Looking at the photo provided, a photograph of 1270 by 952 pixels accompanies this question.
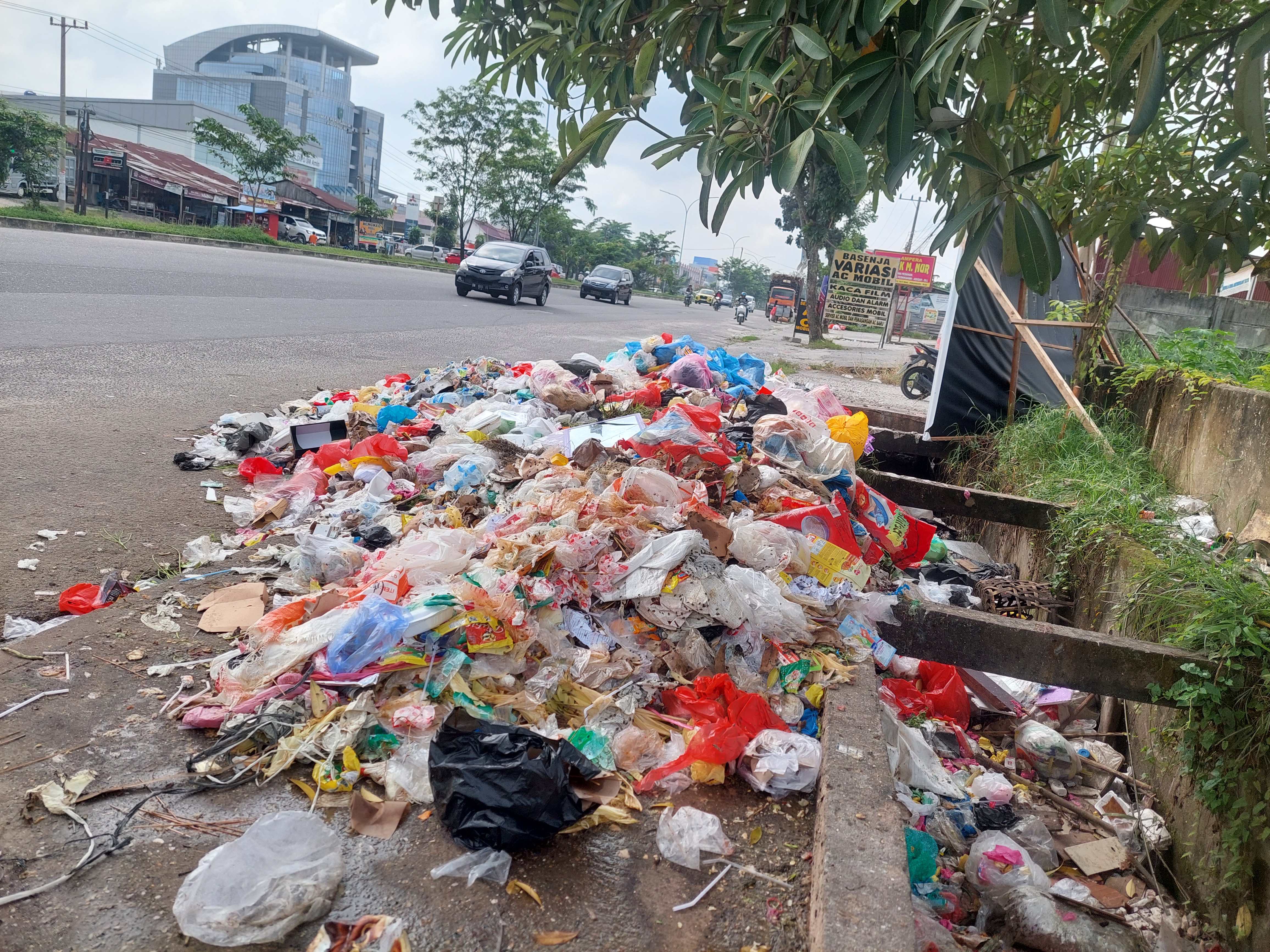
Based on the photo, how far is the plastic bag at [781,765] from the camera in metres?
2.35

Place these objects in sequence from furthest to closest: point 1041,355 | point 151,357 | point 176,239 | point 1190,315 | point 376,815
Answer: point 176,239 < point 1190,315 < point 151,357 < point 1041,355 < point 376,815

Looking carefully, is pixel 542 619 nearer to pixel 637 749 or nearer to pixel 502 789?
pixel 637 749

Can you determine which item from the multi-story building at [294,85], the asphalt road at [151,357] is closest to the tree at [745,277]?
the multi-story building at [294,85]

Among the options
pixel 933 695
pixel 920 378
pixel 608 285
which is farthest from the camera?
pixel 608 285

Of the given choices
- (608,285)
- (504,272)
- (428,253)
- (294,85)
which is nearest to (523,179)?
(428,253)

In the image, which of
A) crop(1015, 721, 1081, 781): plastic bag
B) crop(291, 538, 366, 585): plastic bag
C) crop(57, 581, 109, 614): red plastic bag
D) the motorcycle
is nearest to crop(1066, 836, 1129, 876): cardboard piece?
crop(1015, 721, 1081, 781): plastic bag

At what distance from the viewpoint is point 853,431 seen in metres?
5.11

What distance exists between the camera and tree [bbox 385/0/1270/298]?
1.65 metres

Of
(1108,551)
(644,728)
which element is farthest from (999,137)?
(644,728)

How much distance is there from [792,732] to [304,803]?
4.35 ft

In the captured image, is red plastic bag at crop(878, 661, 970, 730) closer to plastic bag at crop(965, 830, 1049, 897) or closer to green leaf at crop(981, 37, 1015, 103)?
plastic bag at crop(965, 830, 1049, 897)

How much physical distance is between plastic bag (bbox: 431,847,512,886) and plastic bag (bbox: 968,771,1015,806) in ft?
5.97

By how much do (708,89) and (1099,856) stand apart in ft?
8.76

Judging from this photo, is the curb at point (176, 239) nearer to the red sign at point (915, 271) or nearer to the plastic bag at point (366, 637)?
the red sign at point (915, 271)
